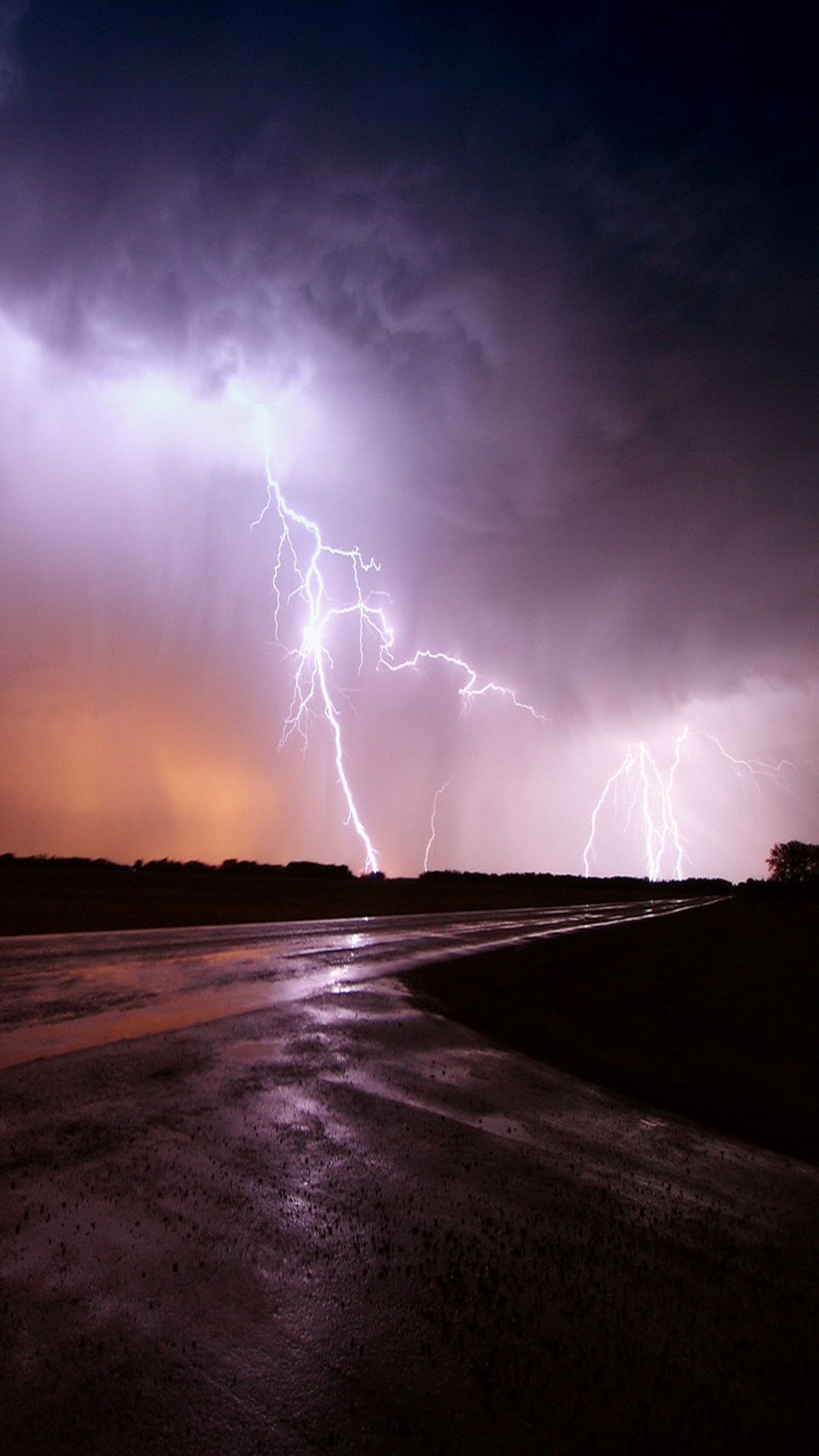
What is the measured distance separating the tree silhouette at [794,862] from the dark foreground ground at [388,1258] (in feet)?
256

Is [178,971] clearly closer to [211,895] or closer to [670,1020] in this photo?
[670,1020]

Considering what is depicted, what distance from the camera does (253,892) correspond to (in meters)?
30.3

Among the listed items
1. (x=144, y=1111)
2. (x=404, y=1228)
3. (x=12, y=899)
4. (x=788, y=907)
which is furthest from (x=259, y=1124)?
(x=788, y=907)

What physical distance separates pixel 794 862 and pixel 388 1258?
84967mm

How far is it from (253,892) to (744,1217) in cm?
2854

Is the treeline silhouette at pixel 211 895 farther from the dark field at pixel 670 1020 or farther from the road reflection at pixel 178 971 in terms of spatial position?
the dark field at pixel 670 1020

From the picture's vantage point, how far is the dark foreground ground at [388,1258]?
1.98m

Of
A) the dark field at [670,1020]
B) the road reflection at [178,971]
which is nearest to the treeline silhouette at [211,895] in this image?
the road reflection at [178,971]

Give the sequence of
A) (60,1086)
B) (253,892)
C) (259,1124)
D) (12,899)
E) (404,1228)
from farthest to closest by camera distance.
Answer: (253,892), (12,899), (60,1086), (259,1124), (404,1228)

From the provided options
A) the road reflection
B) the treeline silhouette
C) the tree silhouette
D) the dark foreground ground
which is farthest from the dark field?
the tree silhouette

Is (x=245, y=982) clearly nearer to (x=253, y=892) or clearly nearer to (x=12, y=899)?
(x=12, y=899)

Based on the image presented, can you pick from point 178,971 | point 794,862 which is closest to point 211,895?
point 178,971

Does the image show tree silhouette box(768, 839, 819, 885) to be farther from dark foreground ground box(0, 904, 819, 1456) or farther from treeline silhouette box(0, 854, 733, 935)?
dark foreground ground box(0, 904, 819, 1456)

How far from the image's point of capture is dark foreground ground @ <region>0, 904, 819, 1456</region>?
6.49 feet
